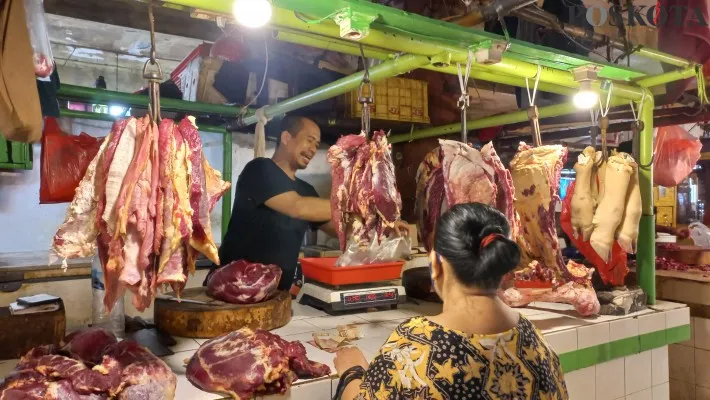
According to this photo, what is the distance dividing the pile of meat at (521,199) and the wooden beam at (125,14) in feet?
6.84

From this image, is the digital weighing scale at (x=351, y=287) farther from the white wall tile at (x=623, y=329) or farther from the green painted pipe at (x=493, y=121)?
the green painted pipe at (x=493, y=121)

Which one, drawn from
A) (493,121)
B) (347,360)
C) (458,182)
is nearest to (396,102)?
(493,121)

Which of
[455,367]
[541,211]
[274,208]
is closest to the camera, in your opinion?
[455,367]

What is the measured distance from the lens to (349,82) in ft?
11.1

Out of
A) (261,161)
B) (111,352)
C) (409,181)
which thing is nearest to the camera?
(111,352)

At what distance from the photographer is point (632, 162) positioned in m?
3.31

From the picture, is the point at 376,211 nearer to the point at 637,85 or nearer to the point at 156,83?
the point at 156,83

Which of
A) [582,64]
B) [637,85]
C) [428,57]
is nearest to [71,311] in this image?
[428,57]

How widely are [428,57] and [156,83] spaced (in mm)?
1462

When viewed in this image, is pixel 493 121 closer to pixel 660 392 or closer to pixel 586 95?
pixel 586 95

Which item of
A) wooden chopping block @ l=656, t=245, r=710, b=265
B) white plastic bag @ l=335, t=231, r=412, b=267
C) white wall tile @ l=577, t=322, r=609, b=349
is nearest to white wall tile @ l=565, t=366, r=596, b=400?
white wall tile @ l=577, t=322, r=609, b=349

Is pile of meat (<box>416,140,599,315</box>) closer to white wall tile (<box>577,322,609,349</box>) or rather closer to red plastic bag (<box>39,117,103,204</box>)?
white wall tile (<box>577,322,609,349</box>)

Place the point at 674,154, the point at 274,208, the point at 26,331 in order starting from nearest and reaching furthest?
the point at 26,331
the point at 274,208
the point at 674,154

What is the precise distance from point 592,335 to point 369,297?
146 cm
